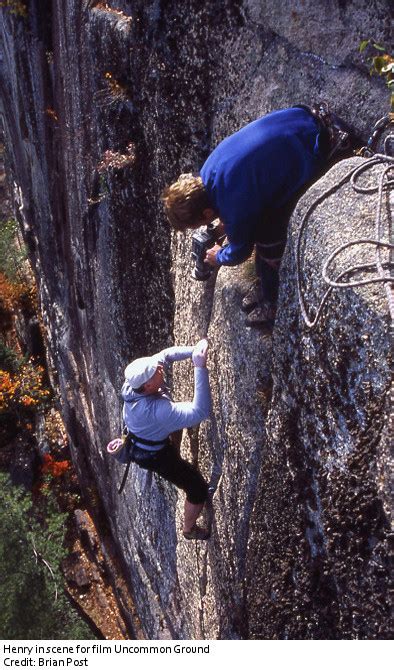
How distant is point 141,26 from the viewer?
17.2ft

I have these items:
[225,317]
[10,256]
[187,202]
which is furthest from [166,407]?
[10,256]

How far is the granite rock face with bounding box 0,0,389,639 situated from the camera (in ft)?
8.88

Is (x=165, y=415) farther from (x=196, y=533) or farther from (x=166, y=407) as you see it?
(x=196, y=533)

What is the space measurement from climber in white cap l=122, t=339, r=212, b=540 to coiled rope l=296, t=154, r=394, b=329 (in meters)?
1.44

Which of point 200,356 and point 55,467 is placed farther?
point 55,467

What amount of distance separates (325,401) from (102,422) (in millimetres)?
6551

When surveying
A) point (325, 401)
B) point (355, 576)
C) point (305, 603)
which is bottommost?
point (305, 603)

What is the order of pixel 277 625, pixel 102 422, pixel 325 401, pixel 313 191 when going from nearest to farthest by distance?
pixel 325 401
pixel 313 191
pixel 277 625
pixel 102 422

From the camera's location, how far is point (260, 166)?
320 centimetres

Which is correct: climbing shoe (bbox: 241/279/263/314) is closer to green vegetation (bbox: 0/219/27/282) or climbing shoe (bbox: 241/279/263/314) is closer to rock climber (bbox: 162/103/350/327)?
rock climber (bbox: 162/103/350/327)

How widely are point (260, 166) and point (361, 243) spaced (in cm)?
84
